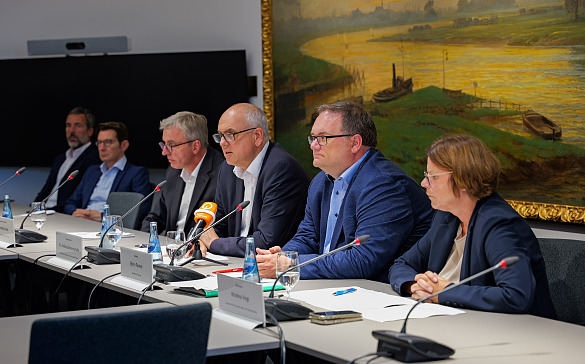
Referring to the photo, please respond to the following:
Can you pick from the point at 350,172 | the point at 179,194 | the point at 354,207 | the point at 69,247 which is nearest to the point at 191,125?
the point at 179,194

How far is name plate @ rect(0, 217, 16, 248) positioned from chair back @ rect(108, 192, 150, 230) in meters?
1.18

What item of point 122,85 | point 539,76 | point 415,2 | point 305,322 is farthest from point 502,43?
point 122,85

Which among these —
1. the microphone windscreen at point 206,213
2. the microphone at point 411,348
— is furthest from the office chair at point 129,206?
the microphone at point 411,348

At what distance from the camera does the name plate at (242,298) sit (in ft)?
7.76

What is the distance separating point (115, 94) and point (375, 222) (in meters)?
4.56

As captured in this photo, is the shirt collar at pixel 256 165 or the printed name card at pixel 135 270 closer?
the printed name card at pixel 135 270

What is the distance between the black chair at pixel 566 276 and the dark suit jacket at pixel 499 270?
9.7 inches

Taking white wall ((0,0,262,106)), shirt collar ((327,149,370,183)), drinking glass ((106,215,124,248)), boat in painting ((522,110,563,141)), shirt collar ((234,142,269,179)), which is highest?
white wall ((0,0,262,106))

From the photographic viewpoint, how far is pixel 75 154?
7.36 metres

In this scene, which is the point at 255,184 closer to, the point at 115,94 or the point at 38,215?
the point at 38,215

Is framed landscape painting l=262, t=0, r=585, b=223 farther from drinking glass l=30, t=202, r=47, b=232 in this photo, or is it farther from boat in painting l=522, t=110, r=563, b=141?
drinking glass l=30, t=202, r=47, b=232

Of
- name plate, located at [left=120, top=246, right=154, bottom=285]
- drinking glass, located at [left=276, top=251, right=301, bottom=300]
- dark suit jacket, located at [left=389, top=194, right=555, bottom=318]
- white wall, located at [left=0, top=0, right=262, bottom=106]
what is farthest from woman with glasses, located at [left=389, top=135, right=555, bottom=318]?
white wall, located at [left=0, top=0, right=262, bottom=106]

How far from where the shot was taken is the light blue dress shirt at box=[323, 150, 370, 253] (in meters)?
3.60

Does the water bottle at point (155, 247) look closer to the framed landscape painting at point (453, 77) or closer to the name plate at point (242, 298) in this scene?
the name plate at point (242, 298)
